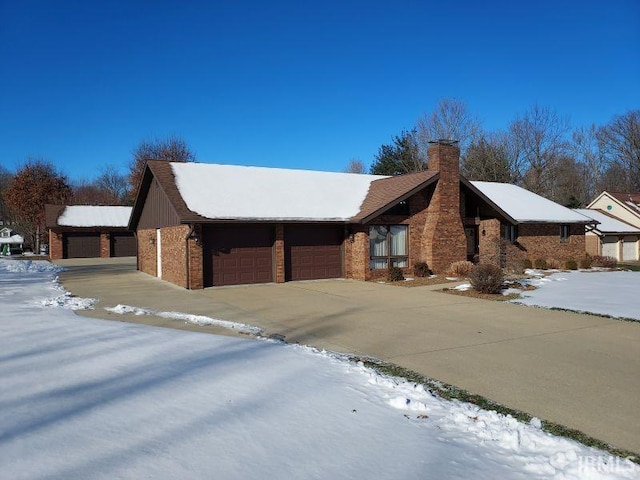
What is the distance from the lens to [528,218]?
25.0 meters

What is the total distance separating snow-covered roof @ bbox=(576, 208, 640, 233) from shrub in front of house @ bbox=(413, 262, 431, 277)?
18127 millimetres

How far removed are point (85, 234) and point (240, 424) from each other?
127 feet

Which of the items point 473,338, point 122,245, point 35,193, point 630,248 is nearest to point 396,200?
point 473,338

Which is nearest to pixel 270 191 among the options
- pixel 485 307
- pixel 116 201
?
pixel 485 307

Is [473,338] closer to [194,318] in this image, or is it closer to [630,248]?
[194,318]

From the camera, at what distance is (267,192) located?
20.0 m

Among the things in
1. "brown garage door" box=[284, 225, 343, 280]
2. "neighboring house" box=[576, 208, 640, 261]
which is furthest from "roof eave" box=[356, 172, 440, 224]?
"neighboring house" box=[576, 208, 640, 261]

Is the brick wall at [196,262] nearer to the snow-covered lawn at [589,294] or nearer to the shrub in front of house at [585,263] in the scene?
the snow-covered lawn at [589,294]

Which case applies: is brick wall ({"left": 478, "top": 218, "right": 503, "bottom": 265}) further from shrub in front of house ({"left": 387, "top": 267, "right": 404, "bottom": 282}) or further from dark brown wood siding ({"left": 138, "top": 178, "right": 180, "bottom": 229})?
dark brown wood siding ({"left": 138, "top": 178, "right": 180, "bottom": 229})

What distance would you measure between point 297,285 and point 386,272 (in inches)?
150

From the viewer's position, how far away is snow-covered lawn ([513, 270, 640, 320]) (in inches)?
466

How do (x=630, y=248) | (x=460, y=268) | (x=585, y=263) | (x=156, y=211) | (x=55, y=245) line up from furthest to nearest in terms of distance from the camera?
(x=55, y=245)
(x=630, y=248)
(x=585, y=263)
(x=156, y=211)
(x=460, y=268)

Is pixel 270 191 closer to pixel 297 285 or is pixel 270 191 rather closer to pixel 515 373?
pixel 297 285

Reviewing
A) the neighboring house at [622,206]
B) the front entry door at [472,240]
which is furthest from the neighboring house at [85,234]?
the neighboring house at [622,206]
